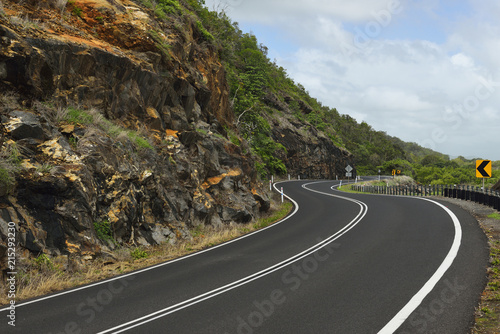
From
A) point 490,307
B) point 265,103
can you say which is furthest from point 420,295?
point 265,103

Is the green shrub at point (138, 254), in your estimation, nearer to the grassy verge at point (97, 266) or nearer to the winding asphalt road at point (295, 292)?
the grassy verge at point (97, 266)

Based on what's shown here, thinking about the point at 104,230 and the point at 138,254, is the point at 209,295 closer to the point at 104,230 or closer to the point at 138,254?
the point at 138,254

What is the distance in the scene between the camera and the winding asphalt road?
5559 mm

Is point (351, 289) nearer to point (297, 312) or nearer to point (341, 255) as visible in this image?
point (297, 312)

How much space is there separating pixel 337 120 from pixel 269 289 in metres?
97.5

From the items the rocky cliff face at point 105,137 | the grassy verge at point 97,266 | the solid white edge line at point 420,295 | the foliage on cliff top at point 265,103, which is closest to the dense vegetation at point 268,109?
the foliage on cliff top at point 265,103

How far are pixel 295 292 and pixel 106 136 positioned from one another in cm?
830

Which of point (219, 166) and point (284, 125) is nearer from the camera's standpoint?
point (219, 166)

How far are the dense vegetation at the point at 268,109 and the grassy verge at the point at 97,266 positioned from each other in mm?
14928

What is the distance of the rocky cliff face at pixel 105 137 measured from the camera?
9.08 metres

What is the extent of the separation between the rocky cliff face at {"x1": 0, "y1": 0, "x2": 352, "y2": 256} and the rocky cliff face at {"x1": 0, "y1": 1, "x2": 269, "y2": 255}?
1.5 inches

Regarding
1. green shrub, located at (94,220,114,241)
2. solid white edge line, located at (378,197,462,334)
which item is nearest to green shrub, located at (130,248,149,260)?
green shrub, located at (94,220,114,241)

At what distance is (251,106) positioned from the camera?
34438 mm

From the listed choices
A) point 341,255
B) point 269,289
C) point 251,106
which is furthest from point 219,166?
point 251,106
